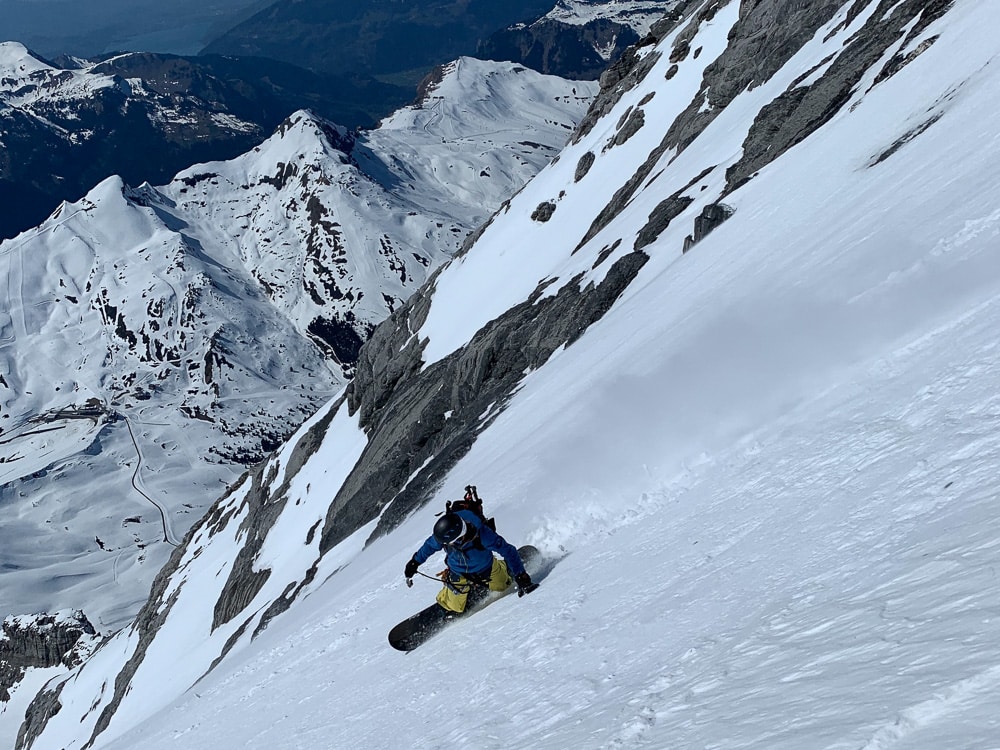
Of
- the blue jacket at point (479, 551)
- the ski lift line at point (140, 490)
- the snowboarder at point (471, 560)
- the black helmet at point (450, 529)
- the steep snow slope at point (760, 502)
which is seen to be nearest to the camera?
the steep snow slope at point (760, 502)

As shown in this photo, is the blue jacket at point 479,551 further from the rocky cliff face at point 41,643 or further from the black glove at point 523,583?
the rocky cliff face at point 41,643

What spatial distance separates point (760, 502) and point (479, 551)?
12.4 feet

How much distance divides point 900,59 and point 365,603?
2049cm

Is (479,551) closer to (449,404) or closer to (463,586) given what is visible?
(463,586)

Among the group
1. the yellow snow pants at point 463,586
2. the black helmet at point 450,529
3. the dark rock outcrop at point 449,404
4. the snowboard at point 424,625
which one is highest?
the black helmet at point 450,529

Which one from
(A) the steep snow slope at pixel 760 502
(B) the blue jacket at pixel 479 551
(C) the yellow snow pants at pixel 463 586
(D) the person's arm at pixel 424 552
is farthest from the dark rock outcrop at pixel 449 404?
(B) the blue jacket at pixel 479 551

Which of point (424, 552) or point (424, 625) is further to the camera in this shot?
point (424, 625)

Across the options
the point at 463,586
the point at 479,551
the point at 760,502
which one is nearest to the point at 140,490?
the point at 463,586

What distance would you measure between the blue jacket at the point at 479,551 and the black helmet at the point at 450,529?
0.50 feet

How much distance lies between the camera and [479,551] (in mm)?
10500

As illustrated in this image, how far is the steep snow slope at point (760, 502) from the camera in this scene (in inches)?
196

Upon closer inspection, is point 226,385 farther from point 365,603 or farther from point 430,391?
point 365,603

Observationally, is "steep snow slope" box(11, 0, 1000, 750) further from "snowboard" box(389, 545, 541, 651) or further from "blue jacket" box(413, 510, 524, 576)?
"blue jacket" box(413, 510, 524, 576)

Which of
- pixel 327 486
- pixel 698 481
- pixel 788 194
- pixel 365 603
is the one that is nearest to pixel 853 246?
pixel 698 481
